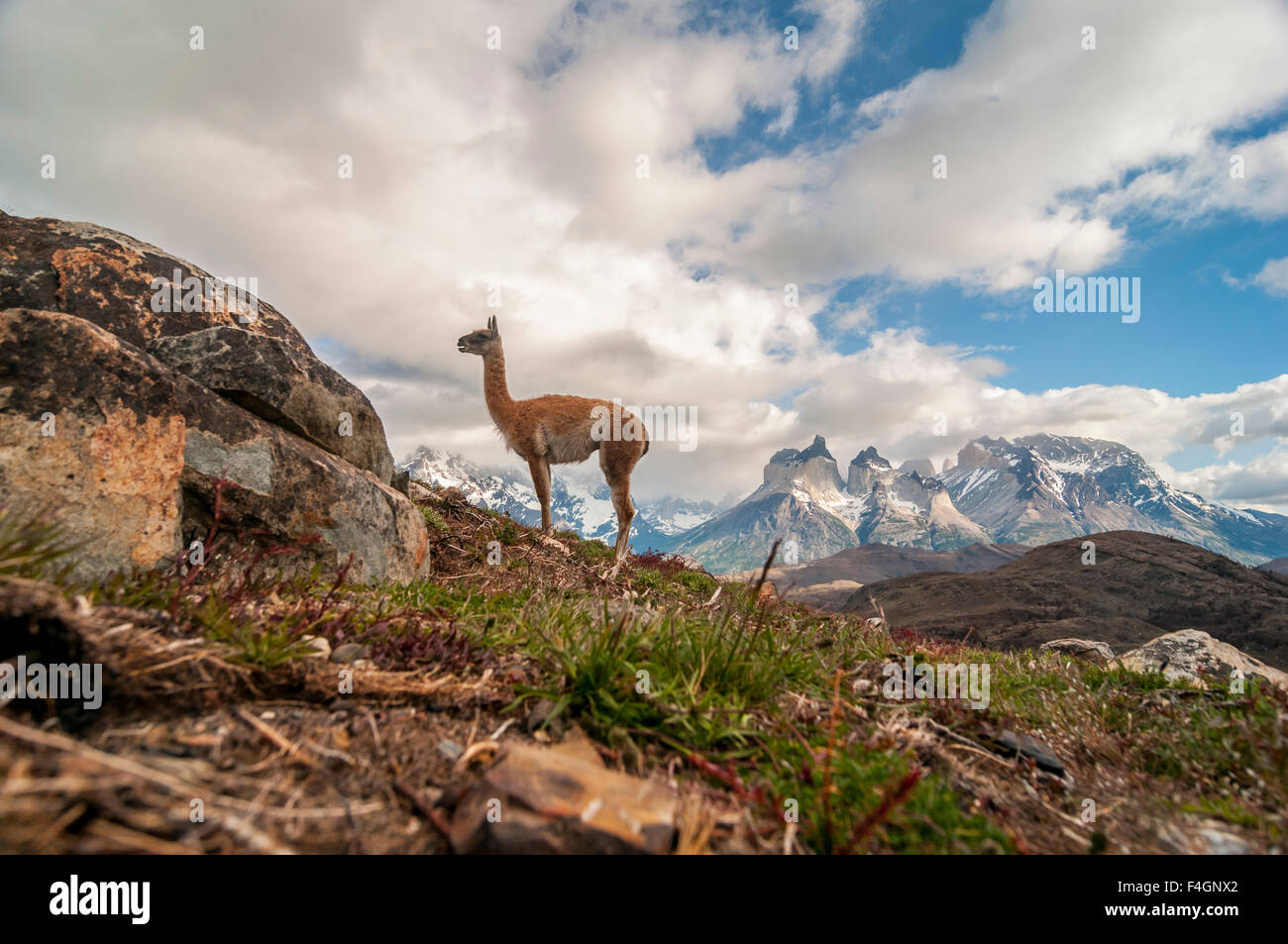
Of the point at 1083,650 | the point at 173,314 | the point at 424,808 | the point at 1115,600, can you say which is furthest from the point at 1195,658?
the point at 1115,600

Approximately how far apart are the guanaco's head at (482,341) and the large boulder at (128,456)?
11.8 meters

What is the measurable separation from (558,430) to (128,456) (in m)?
12.0

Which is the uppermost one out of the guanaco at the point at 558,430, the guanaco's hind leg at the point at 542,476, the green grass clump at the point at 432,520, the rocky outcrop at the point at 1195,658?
the guanaco at the point at 558,430

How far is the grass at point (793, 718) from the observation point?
2387 mm

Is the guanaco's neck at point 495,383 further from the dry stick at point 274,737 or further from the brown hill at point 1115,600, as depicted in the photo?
the brown hill at point 1115,600

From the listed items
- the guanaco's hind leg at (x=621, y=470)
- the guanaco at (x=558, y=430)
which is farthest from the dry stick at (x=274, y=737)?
the guanaco's hind leg at (x=621, y=470)

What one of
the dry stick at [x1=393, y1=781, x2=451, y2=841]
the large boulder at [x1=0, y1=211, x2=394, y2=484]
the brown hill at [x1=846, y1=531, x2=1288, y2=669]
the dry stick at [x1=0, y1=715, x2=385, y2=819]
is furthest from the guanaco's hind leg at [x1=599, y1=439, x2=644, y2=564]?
the brown hill at [x1=846, y1=531, x2=1288, y2=669]

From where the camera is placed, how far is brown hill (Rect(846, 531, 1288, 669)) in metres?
35.6

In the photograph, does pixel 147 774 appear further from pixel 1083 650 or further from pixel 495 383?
pixel 495 383

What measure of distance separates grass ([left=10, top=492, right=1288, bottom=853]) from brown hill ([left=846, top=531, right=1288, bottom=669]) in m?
25.6
